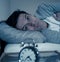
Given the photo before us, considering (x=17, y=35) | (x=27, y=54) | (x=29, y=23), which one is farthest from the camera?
(x=29, y=23)

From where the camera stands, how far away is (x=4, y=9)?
1690 millimetres

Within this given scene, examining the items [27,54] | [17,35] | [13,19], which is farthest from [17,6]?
[27,54]

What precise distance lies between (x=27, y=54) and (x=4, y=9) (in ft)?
2.23

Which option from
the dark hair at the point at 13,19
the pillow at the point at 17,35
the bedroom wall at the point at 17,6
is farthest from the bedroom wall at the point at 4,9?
the pillow at the point at 17,35

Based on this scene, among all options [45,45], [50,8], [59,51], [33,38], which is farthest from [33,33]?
[50,8]

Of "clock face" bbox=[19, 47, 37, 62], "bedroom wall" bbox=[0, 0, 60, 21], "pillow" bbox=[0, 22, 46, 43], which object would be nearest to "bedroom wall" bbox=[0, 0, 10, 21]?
"bedroom wall" bbox=[0, 0, 60, 21]

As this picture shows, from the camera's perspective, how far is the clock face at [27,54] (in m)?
1.17

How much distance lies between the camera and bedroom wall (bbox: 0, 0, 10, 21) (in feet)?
5.40

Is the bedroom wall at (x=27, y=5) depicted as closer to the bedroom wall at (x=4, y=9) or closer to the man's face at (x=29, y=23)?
the bedroom wall at (x=4, y=9)

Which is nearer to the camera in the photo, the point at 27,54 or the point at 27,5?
the point at 27,54

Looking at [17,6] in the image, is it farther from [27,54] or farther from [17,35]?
[27,54]

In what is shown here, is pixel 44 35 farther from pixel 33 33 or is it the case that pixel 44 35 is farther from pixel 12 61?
pixel 12 61

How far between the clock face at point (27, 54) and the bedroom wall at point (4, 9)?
1.99 ft

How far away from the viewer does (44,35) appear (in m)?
1.46
